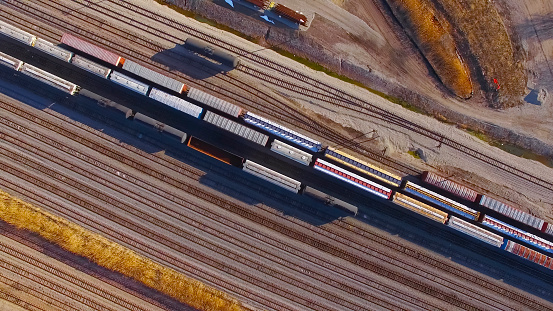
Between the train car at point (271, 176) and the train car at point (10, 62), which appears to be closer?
the train car at point (10, 62)

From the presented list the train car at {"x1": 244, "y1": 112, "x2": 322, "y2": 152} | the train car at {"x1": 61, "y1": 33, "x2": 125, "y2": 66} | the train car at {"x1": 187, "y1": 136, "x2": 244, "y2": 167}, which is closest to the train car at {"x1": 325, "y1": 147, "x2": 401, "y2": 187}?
the train car at {"x1": 244, "y1": 112, "x2": 322, "y2": 152}

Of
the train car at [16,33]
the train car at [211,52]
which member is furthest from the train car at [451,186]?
the train car at [16,33]

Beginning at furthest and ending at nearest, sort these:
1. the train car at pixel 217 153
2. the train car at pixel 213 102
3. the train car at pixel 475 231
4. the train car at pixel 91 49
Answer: the train car at pixel 217 153 < the train car at pixel 475 231 < the train car at pixel 213 102 < the train car at pixel 91 49

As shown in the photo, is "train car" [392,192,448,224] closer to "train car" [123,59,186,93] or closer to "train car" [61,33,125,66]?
"train car" [123,59,186,93]

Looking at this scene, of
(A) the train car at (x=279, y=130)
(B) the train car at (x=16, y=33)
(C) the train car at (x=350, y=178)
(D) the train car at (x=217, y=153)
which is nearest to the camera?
(B) the train car at (x=16, y=33)

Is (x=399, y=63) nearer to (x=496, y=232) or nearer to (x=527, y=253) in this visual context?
(x=496, y=232)

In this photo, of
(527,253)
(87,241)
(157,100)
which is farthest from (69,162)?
(527,253)

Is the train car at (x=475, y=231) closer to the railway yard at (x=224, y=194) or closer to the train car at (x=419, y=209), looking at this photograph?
the railway yard at (x=224, y=194)
